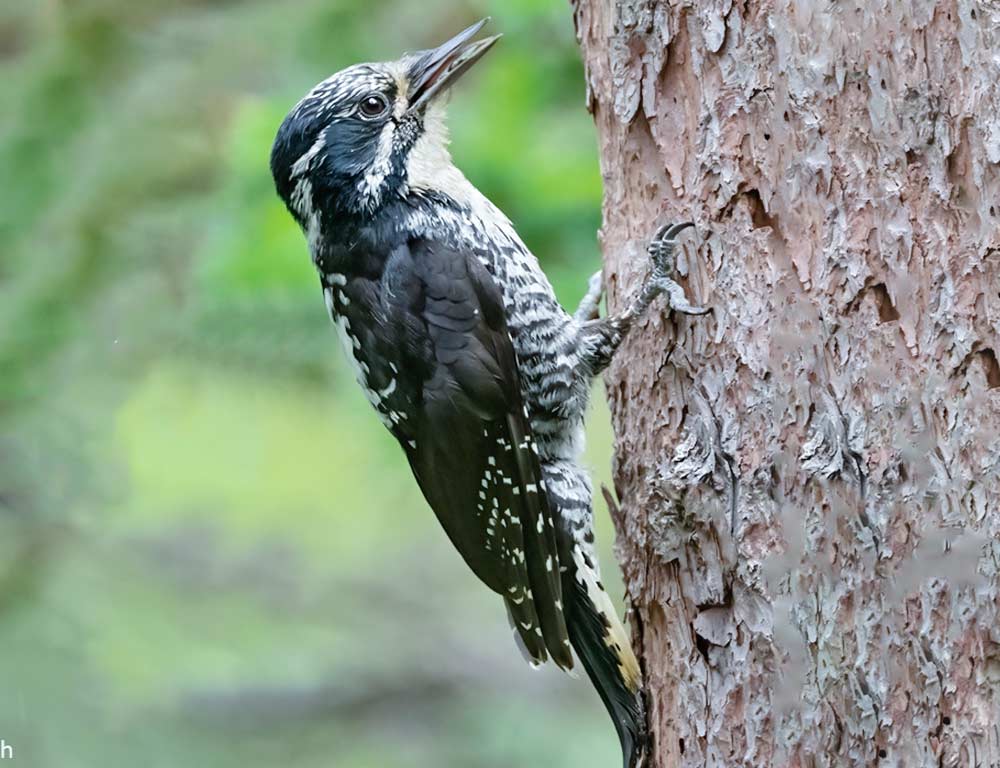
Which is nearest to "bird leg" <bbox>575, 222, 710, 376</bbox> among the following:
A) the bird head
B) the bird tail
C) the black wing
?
the black wing

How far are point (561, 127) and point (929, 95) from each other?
1.87m

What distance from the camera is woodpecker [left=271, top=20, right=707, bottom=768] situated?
2633mm

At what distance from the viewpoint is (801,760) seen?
204 cm

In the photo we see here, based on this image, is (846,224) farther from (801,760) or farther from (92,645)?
(92,645)

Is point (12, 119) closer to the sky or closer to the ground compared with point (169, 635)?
closer to the sky

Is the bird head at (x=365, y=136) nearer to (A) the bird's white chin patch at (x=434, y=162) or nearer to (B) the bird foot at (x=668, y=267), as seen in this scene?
(A) the bird's white chin patch at (x=434, y=162)

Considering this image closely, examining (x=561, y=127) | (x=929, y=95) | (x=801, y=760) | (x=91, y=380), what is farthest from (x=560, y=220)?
(x=801, y=760)

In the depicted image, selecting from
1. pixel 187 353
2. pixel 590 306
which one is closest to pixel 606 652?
pixel 590 306

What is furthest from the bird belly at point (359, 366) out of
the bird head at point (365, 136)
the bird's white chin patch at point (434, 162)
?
the bird's white chin patch at point (434, 162)

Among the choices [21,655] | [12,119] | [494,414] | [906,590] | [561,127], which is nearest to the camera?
[906,590]

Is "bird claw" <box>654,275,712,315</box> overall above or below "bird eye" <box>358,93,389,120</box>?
below

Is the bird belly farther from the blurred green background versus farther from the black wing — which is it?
the blurred green background

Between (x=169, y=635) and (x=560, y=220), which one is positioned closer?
(x=560, y=220)

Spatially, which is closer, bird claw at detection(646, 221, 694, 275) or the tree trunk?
the tree trunk
